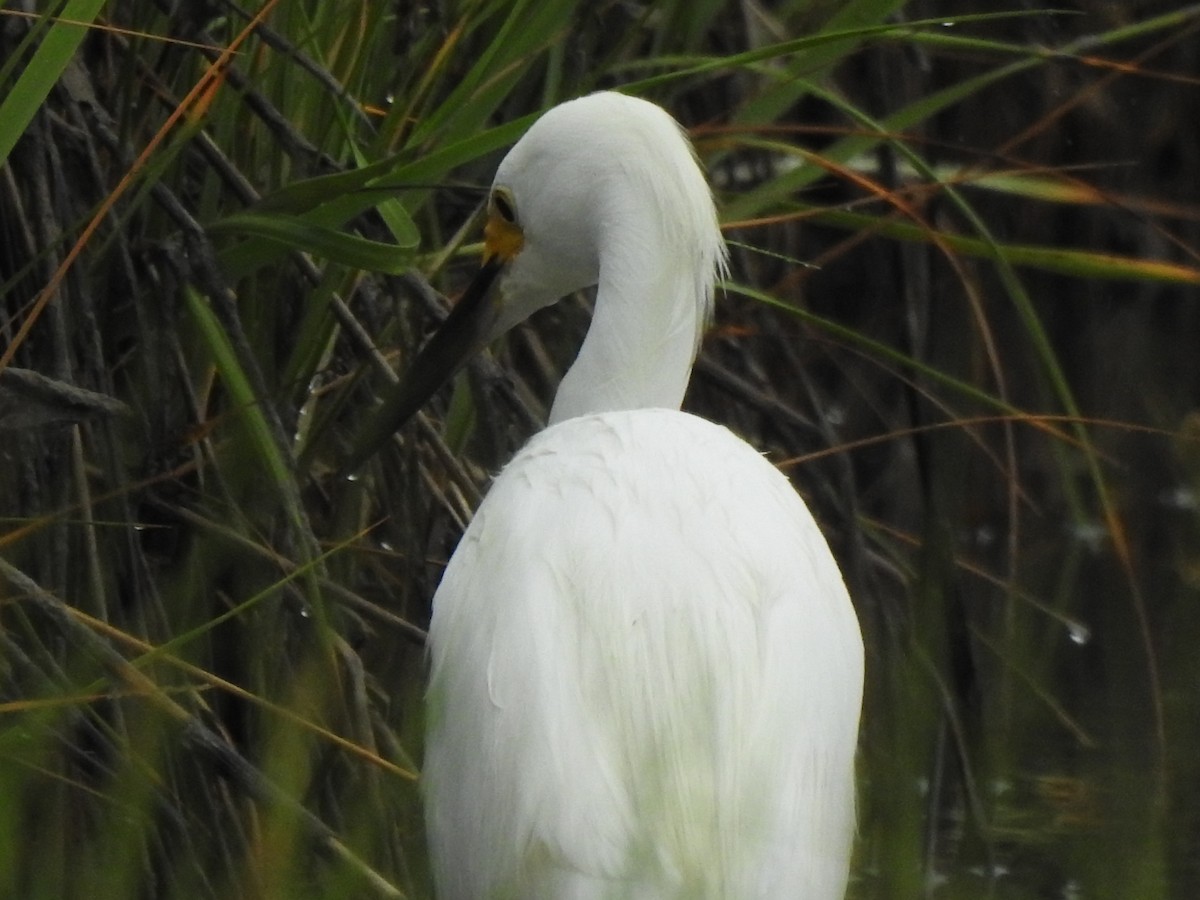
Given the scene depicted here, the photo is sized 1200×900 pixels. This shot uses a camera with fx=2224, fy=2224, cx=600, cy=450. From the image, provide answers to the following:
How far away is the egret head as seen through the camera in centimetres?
278

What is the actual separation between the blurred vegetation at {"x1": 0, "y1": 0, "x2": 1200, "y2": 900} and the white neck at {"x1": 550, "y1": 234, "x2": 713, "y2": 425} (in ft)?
0.39

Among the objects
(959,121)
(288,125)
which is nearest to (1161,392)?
(959,121)

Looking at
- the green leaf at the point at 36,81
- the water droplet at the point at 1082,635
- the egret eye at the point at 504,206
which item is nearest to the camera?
the green leaf at the point at 36,81

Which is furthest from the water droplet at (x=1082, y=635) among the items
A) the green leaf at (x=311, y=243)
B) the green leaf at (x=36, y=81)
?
the green leaf at (x=36, y=81)

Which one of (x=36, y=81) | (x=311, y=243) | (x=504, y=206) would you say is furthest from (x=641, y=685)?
(x=504, y=206)

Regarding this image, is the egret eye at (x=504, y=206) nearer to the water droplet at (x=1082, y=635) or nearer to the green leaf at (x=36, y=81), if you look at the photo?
the green leaf at (x=36, y=81)

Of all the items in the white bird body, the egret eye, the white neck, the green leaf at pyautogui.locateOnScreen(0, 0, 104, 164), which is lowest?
the white bird body

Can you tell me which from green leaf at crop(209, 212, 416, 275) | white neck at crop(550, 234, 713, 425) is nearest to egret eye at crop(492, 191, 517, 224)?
white neck at crop(550, 234, 713, 425)

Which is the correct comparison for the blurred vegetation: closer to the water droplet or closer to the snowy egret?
the snowy egret

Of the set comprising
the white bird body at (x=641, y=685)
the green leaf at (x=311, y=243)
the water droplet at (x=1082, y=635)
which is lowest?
the water droplet at (x=1082, y=635)

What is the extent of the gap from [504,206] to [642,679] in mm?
1008

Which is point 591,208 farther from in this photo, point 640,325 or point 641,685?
point 641,685

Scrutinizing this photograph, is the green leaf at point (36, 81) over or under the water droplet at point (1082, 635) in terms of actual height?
over

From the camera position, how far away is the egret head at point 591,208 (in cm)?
278
